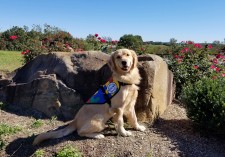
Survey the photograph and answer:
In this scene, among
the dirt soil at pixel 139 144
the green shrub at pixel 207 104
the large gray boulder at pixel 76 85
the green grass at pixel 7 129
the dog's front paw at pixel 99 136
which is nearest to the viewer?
the dirt soil at pixel 139 144

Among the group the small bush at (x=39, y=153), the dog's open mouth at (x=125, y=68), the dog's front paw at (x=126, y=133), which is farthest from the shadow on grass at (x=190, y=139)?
the small bush at (x=39, y=153)

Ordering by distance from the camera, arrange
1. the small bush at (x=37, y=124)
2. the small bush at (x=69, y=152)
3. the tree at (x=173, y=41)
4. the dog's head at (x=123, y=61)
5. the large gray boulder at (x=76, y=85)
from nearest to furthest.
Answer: the small bush at (x=69, y=152) < the dog's head at (x=123, y=61) < the large gray boulder at (x=76, y=85) < the small bush at (x=37, y=124) < the tree at (x=173, y=41)

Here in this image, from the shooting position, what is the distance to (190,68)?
26.4 feet

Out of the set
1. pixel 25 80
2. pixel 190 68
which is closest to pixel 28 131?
pixel 25 80

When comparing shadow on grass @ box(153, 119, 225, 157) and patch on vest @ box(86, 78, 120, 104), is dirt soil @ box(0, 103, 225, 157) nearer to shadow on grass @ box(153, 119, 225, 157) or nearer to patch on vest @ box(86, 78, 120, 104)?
shadow on grass @ box(153, 119, 225, 157)

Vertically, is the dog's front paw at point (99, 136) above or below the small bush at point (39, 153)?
above

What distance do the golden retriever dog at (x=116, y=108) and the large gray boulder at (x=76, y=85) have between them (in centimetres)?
76

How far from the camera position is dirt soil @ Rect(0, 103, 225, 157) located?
496cm

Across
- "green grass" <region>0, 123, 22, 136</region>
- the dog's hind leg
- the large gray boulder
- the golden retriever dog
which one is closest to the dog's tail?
the golden retriever dog

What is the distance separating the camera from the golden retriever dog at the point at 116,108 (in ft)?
16.9

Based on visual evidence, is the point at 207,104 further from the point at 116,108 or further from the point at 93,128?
the point at 93,128

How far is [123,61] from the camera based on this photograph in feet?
16.7

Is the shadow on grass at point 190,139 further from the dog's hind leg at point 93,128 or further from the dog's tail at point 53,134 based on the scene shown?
the dog's tail at point 53,134

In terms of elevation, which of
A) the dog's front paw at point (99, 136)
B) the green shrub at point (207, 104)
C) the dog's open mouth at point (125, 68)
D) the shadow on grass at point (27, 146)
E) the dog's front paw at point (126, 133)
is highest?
the dog's open mouth at point (125, 68)
